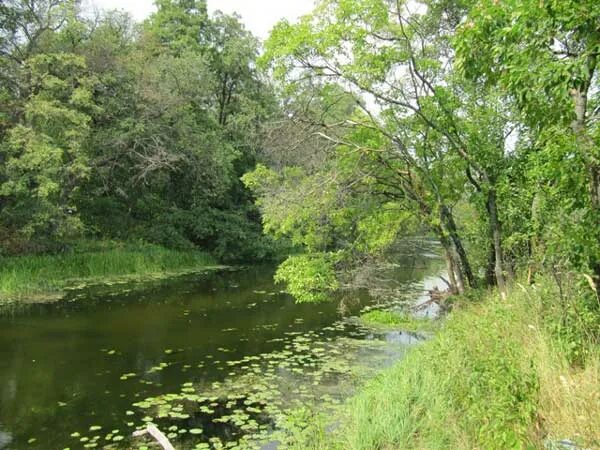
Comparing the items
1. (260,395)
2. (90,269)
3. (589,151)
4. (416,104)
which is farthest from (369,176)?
(90,269)

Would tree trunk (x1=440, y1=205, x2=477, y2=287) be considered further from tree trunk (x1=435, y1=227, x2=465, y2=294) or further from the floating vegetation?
the floating vegetation

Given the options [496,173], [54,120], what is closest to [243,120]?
[54,120]

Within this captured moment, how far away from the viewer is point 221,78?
31.3 meters

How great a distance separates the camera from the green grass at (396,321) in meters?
13.1

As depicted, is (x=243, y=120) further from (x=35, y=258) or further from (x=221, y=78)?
(x=35, y=258)

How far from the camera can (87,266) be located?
2067 cm

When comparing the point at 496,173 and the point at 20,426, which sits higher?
the point at 496,173

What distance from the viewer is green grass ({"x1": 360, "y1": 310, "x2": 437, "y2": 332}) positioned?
43.0 feet

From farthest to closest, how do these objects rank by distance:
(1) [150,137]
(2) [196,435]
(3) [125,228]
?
(3) [125,228], (1) [150,137], (2) [196,435]

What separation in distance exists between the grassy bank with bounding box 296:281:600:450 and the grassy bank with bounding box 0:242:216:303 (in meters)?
13.2

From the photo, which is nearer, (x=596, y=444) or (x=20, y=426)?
(x=596, y=444)

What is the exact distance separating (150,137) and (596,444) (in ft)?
70.0

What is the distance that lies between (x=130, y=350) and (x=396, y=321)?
254 inches

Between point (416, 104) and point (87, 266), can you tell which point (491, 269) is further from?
point (87, 266)
